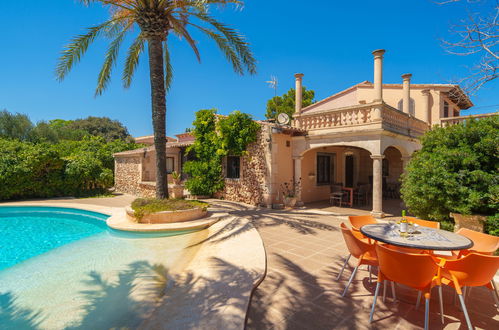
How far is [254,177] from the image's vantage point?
41.6 feet

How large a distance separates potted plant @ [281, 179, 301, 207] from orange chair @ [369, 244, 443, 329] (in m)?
8.71

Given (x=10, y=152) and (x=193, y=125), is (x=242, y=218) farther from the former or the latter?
(x=10, y=152)

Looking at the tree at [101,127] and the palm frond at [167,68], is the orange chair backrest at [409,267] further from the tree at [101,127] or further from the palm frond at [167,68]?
the tree at [101,127]

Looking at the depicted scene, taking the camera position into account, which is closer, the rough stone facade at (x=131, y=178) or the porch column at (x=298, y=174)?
the porch column at (x=298, y=174)

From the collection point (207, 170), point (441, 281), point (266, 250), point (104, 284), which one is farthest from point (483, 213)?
point (207, 170)

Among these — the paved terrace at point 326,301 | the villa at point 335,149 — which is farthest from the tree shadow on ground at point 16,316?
the villa at point 335,149

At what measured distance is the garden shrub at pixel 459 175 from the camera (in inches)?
227

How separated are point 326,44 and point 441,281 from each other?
55.3 feet

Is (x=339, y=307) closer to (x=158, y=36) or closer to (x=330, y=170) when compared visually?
(x=158, y=36)

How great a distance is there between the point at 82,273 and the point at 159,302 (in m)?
2.66

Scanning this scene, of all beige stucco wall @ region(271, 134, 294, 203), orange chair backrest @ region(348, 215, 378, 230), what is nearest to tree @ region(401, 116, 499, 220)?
orange chair backrest @ region(348, 215, 378, 230)

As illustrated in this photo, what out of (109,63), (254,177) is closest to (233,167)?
(254,177)

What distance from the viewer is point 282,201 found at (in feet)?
40.8

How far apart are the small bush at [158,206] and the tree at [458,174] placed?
7.10m
